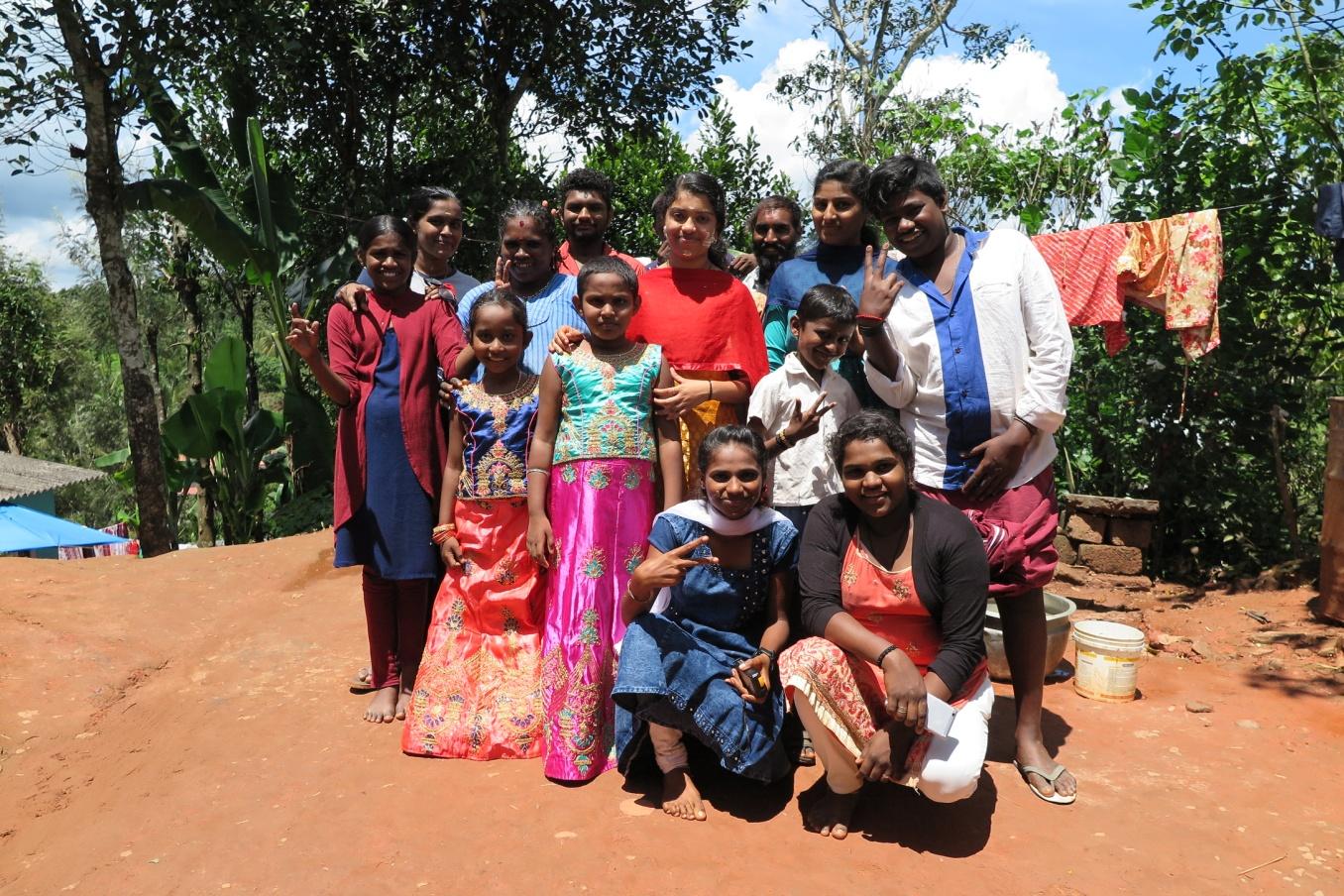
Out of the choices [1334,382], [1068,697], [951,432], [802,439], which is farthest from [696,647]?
[1334,382]

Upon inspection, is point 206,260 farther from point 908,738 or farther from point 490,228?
point 908,738

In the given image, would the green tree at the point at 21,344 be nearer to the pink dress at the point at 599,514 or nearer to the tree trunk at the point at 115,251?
the tree trunk at the point at 115,251

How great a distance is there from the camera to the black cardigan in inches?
105

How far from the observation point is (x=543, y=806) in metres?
2.83

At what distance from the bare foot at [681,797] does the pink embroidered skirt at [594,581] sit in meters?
0.34

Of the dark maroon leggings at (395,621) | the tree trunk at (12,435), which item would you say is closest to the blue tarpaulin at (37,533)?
the tree trunk at (12,435)

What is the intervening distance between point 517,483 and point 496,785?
3.36 ft

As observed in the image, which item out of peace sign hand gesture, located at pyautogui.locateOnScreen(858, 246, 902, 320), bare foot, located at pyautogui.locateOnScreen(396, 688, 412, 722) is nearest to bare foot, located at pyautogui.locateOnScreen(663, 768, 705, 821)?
bare foot, located at pyautogui.locateOnScreen(396, 688, 412, 722)

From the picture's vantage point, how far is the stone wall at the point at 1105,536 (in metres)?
6.58

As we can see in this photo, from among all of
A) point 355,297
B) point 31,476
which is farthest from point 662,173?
point 31,476

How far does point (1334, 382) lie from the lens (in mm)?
6797

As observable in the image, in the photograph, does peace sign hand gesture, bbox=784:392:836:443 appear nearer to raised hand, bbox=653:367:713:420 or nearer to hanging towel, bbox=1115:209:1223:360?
raised hand, bbox=653:367:713:420

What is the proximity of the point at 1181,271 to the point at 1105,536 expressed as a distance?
218cm

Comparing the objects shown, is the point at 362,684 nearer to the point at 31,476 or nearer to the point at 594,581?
the point at 594,581
